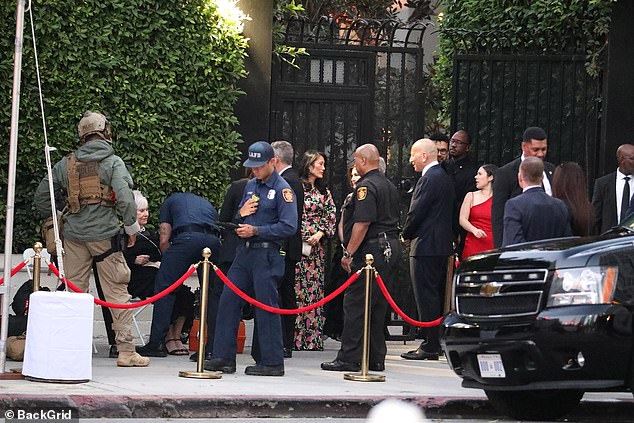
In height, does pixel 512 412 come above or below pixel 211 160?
below

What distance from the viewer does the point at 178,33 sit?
14.3 m

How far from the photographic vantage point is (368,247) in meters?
12.1

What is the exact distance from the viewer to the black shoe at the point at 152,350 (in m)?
13.0

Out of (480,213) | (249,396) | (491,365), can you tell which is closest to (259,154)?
(249,396)

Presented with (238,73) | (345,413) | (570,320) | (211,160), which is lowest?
(345,413)

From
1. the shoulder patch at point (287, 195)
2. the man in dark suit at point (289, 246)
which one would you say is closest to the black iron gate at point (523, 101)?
the man in dark suit at point (289, 246)

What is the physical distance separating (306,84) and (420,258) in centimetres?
264

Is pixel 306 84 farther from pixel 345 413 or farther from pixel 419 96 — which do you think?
pixel 345 413

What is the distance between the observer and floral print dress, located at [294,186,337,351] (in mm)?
13872

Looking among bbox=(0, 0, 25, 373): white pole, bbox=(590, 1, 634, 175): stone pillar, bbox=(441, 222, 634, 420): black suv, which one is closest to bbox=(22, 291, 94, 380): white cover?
bbox=(0, 0, 25, 373): white pole

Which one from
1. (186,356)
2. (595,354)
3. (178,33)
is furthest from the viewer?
(178,33)

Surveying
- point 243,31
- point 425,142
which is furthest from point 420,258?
point 243,31

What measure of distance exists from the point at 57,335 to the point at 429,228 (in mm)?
4324

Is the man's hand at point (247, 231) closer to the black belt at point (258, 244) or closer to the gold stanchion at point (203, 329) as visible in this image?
the black belt at point (258, 244)
